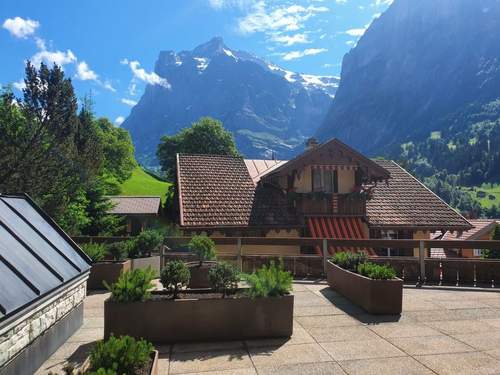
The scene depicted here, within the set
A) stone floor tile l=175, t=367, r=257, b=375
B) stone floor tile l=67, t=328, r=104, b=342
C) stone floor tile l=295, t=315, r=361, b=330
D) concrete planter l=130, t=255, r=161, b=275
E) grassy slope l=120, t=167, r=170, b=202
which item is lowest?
stone floor tile l=175, t=367, r=257, b=375

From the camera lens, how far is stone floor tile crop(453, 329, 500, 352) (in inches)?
260

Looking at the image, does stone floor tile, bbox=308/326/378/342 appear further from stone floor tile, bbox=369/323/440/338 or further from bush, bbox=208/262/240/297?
bush, bbox=208/262/240/297

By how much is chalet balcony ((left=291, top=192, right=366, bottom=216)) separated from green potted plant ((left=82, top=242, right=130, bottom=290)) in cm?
1018

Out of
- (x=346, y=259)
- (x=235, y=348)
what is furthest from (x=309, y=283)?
(x=235, y=348)

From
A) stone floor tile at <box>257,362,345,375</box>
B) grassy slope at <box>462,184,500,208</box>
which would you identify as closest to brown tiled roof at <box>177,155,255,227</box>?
stone floor tile at <box>257,362,345,375</box>

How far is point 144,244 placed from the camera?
1299 centimetres

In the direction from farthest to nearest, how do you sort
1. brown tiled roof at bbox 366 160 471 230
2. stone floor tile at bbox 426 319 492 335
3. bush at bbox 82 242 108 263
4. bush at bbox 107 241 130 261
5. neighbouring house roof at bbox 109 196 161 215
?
neighbouring house roof at bbox 109 196 161 215
brown tiled roof at bbox 366 160 471 230
bush at bbox 107 241 130 261
bush at bbox 82 242 108 263
stone floor tile at bbox 426 319 492 335

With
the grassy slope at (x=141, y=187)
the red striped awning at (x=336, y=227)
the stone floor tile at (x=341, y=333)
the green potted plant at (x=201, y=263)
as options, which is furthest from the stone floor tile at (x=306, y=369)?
the grassy slope at (x=141, y=187)

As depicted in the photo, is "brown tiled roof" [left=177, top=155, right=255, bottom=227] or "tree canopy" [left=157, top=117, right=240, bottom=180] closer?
"brown tiled roof" [left=177, top=155, right=255, bottom=227]

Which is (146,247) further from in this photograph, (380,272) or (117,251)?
(380,272)

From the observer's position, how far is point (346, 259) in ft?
35.0

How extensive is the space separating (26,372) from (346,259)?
7816mm

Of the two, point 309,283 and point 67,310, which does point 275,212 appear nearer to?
point 309,283

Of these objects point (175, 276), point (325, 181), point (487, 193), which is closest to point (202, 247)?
point (175, 276)
